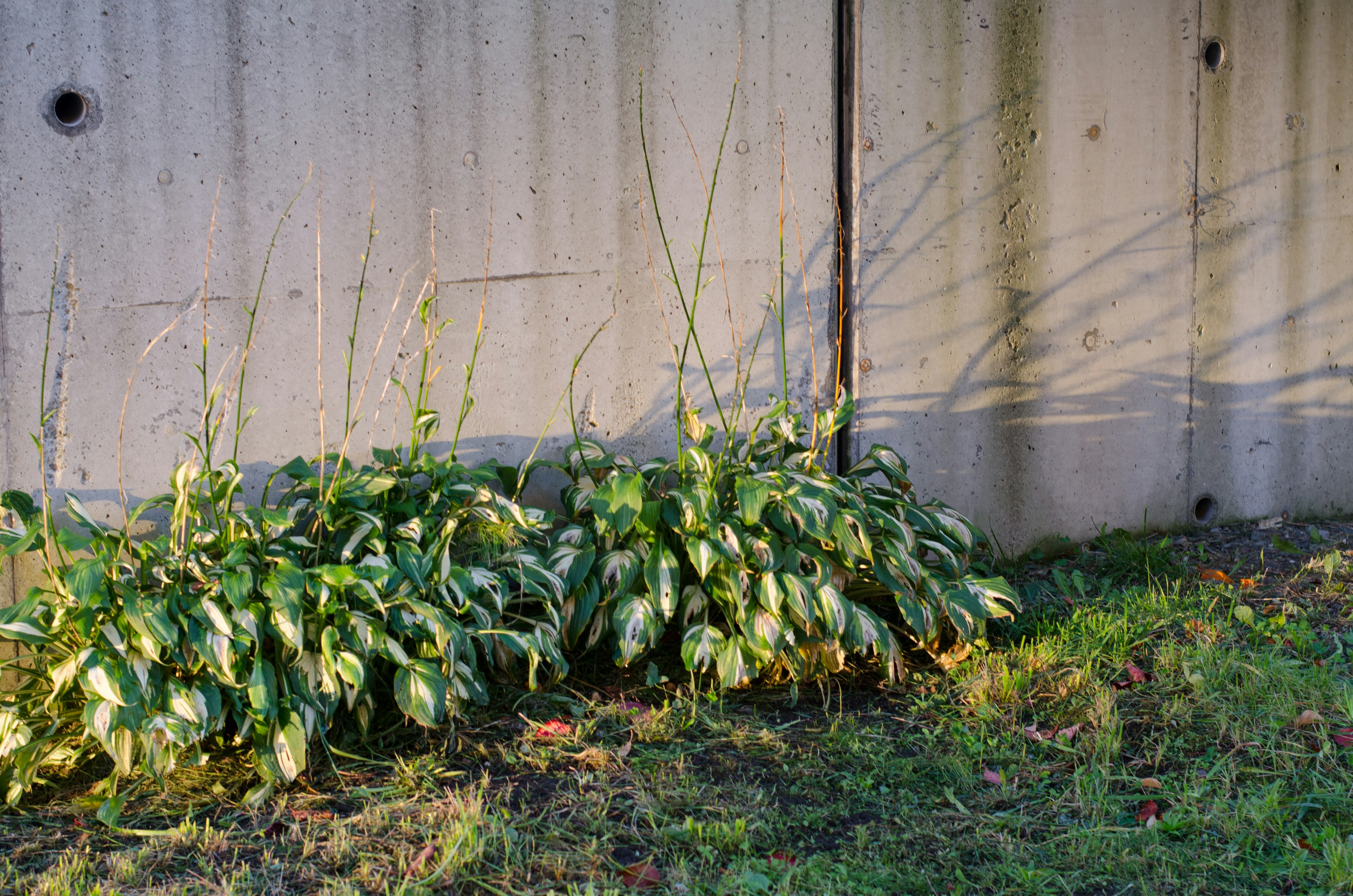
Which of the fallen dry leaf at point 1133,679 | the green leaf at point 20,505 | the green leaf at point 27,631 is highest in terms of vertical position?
the green leaf at point 20,505

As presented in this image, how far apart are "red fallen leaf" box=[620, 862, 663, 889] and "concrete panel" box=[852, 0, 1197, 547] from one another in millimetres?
1814

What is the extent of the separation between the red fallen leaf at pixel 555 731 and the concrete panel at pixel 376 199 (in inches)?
36.7

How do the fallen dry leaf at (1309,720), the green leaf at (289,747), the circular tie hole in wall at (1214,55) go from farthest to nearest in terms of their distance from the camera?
the circular tie hole in wall at (1214,55)
the fallen dry leaf at (1309,720)
the green leaf at (289,747)

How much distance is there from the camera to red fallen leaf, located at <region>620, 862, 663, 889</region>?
6.57ft

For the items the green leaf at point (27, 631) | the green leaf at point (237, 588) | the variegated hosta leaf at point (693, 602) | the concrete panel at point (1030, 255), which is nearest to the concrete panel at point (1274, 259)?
the concrete panel at point (1030, 255)

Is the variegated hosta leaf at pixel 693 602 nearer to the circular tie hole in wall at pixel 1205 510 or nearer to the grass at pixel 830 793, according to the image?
the grass at pixel 830 793

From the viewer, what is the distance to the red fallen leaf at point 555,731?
259 cm

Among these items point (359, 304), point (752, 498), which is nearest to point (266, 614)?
point (359, 304)

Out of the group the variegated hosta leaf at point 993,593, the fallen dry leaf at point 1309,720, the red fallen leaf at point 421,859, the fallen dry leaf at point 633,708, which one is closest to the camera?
the red fallen leaf at point 421,859

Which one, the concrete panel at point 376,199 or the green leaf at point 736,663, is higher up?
the concrete panel at point 376,199

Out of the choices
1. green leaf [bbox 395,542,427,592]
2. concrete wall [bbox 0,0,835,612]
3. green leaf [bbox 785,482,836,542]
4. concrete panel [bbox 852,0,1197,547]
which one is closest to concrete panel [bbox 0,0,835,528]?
concrete wall [bbox 0,0,835,612]

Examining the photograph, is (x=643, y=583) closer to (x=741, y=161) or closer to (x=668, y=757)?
(x=668, y=757)

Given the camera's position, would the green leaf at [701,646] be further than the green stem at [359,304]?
No

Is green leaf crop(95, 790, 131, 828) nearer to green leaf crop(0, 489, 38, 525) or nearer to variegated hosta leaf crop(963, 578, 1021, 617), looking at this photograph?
green leaf crop(0, 489, 38, 525)
